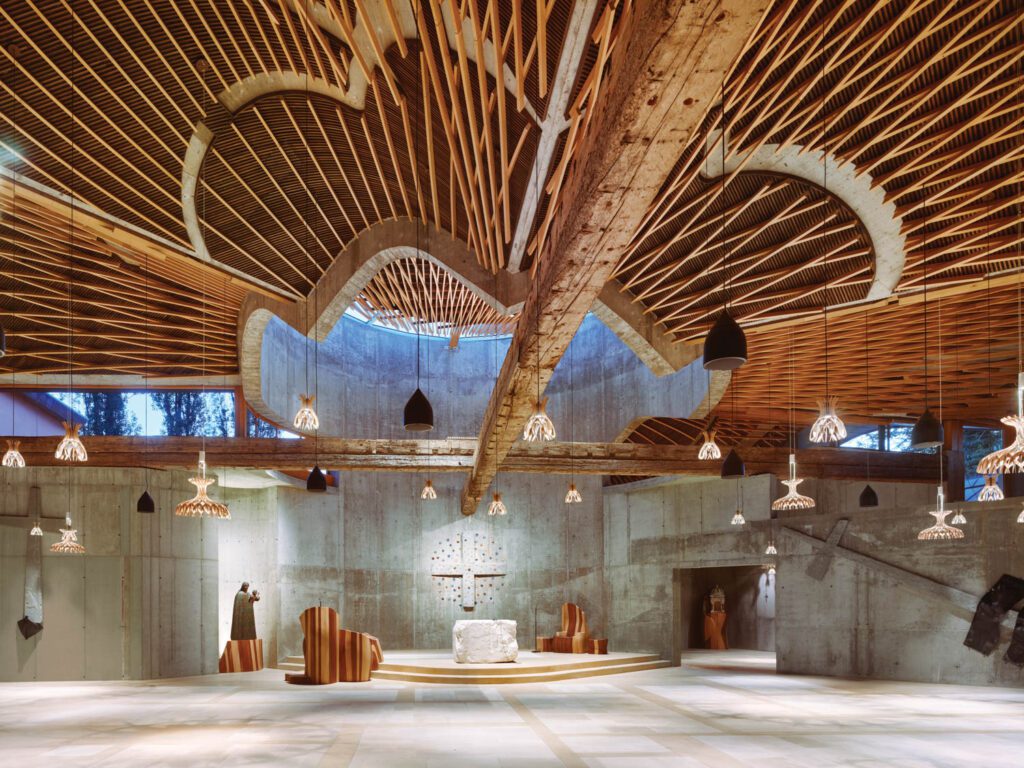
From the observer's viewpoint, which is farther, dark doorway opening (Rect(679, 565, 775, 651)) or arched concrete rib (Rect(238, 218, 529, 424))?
dark doorway opening (Rect(679, 565, 775, 651))

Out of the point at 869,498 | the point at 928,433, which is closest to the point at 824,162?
the point at 928,433

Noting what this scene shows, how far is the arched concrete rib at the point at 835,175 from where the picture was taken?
8.59 m

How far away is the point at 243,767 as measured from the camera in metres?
7.93

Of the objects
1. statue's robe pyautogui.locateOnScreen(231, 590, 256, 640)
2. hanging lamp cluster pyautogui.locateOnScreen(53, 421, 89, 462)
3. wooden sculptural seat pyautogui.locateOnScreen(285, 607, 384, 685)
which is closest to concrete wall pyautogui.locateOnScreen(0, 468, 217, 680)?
statue's robe pyautogui.locateOnScreen(231, 590, 256, 640)

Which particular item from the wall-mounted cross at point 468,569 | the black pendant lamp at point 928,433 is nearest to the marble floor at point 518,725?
the black pendant lamp at point 928,433

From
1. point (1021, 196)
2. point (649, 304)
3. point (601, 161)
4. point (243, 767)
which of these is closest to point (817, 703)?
point (649, 304)

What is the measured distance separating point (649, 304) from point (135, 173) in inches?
304

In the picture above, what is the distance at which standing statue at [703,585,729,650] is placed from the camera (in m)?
26.6

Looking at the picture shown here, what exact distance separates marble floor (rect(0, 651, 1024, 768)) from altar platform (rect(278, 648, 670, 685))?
24.4 inches

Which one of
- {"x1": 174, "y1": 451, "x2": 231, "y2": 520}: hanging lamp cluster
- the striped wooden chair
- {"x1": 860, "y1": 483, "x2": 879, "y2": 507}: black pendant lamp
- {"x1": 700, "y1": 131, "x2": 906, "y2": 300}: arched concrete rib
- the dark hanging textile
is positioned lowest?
the striped wooden chair

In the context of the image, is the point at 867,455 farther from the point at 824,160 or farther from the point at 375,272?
the point at 375,272

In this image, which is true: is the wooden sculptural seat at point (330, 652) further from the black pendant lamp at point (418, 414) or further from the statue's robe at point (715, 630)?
the statue's robe at point (715, 630)

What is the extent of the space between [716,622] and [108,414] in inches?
768

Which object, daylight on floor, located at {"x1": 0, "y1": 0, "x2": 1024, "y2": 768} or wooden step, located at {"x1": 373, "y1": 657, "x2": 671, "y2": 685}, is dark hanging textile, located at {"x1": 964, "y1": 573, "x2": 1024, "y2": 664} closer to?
daylight on floor, located at {"x1": 0, "y1": 0, "x2": 1024, "y2": 768}
